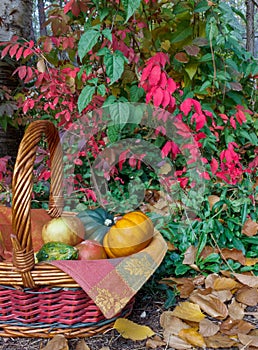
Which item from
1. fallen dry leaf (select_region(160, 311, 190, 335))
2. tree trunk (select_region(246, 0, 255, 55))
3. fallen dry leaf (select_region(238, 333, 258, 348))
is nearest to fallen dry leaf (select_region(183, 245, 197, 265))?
fallen dry leaf (select_region(160, 311, 190, 335))

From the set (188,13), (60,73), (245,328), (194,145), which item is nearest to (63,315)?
(245,328)

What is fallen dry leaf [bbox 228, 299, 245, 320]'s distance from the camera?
1103 mm

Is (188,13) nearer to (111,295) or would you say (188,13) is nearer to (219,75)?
(219,75)

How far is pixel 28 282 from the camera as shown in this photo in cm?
91

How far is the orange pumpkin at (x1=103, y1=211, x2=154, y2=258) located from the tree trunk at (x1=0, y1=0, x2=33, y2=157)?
1373 mm

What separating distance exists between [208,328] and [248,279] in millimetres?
309

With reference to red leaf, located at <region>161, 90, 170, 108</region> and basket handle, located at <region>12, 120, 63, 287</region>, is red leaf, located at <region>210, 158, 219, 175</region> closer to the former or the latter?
red leaf, located at <region>161, 90, 170, 108</region>

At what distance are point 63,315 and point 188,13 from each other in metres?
1.41

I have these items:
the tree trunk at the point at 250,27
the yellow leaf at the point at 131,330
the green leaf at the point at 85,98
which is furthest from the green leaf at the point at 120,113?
the tree trunk at the point at 250,27

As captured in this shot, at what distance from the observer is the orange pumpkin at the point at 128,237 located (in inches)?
41.8

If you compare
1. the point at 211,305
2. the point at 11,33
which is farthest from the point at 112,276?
the point at 11,33

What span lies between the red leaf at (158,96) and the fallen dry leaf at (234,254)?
1.88 feet

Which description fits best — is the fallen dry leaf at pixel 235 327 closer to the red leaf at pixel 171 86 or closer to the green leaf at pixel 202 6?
the red leaf at pixel 171 86

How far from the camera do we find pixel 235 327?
1054 mm
